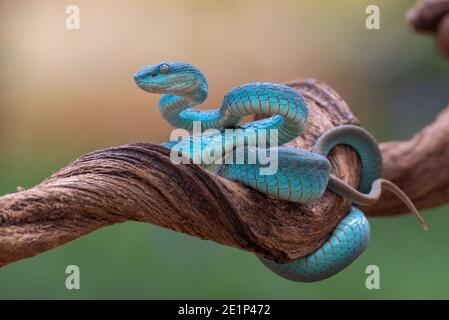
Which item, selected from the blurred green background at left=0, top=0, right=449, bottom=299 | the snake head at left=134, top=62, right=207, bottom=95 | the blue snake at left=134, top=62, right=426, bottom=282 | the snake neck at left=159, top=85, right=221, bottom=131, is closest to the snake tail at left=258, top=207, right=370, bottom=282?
the blue snake at left=134, top=62, right=426, bottom=282

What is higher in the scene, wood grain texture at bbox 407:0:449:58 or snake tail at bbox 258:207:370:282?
wood grain texture at bbox 407:0:449:58

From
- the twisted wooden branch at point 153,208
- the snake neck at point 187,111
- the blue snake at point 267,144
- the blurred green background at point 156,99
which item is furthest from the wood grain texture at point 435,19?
the snake neck at point 187,111

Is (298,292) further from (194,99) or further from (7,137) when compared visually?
(194,99)

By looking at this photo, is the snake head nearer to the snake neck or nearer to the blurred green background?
the snake neck

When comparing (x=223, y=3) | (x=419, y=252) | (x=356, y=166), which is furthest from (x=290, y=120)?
(x=419, y=252)

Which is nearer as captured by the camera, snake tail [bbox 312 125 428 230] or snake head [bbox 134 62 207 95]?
snake head [bbox 134 62 207 95]

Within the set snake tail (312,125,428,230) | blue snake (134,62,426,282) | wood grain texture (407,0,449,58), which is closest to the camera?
blue snake (134,62,426,282)

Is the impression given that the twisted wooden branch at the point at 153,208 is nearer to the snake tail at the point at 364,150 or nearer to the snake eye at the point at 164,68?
the snake tail at the point at 364,150

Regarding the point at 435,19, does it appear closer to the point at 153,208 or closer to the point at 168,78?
the point at 168,78
